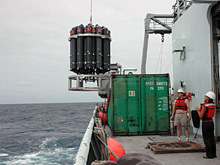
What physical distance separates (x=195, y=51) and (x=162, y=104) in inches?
114

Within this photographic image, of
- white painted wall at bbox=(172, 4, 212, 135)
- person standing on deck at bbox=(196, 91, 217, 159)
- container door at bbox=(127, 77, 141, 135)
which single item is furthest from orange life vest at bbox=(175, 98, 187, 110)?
container door at bbox=(127, 77, 141, 135)

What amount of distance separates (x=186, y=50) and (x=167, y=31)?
9.93 metres

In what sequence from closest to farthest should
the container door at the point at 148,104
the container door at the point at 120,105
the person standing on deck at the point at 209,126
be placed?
the person standing on deck at the point at 209,126 → the container door at the point at 120,105 → the container door at the point at 148,104

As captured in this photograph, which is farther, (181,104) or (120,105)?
(120,105)

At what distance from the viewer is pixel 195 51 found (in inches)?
355

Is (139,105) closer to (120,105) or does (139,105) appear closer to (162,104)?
(120,105)

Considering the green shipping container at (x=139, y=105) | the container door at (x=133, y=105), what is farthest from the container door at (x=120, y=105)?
the container door at (x=133, y=105)

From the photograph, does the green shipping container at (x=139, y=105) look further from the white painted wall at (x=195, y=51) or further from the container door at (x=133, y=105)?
the white painted wall at (x=195, y=51)

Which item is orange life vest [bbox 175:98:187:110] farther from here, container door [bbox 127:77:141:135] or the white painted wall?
container door [bbox 127:77:141:135]

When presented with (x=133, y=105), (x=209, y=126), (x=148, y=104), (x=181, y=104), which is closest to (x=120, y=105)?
(x=133, y=105)

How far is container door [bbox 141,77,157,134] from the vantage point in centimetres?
942

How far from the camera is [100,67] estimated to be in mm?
7090

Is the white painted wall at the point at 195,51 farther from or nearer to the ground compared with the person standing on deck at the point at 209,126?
farther from the ground

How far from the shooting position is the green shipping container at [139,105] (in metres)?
9.34
